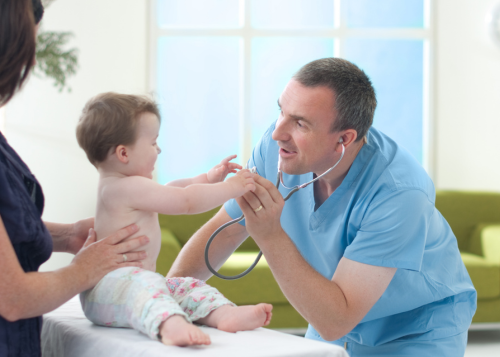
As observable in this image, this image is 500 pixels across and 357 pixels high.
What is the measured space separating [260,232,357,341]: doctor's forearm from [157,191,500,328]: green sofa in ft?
5.36

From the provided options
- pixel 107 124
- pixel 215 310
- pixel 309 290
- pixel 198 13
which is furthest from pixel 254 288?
pixel 198 13

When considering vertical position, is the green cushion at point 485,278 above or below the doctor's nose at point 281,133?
below

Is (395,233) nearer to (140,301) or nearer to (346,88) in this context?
(346,88)

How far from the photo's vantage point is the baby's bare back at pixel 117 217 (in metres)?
1.18

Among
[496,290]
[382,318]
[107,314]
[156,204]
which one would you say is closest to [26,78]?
[156,204]

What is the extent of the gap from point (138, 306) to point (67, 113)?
3229 millimetres

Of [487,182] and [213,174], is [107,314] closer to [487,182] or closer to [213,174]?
[213,174]

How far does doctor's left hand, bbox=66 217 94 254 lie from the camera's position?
131 centimetres

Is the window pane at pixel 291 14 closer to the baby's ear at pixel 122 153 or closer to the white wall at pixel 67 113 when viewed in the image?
the white wall at pixel 67 113

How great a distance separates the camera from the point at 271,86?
438 centimetres

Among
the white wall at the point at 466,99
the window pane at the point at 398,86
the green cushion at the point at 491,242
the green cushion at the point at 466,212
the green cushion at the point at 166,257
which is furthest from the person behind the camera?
the window pane at the point at 398,86

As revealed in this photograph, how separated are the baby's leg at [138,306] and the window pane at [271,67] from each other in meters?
3.36

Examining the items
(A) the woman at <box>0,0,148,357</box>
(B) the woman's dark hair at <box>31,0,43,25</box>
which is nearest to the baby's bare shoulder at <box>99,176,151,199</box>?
(A) the woman at <box>0,0,148,357</box>

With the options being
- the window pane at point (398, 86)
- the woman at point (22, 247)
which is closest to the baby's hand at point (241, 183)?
the woman at point (22, 247)
